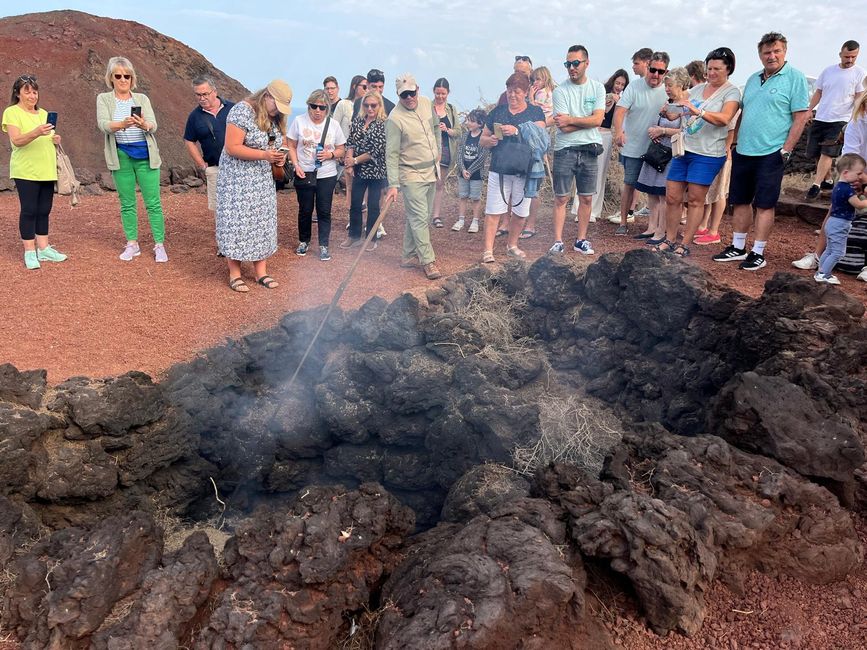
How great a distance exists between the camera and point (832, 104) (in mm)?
9477

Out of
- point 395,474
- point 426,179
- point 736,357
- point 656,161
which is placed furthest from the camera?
point 656,161

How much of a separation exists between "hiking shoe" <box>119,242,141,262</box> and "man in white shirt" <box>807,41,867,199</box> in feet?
29.5

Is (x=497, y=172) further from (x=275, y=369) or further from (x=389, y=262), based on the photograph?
(x=275, y=369)

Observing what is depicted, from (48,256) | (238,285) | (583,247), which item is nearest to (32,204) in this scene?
(48,256)

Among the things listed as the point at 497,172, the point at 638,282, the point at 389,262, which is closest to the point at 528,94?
the point at 497,172

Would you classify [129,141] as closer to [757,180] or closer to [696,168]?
[696,168]

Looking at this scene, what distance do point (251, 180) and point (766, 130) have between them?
4883 millimetres

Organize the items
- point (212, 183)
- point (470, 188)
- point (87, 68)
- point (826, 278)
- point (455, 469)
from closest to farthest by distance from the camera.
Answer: point (455, 469) → point (826, 278) → point (212, 183) → point (470, 188) → point (87, 68)

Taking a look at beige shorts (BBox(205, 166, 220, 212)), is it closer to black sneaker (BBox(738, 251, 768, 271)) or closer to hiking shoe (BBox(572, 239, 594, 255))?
hiking shoe (BBox(572, 239, 594, 255))

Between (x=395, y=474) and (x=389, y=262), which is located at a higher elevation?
(x=389, y=262)

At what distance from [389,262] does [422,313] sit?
170 cm

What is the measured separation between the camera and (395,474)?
5.20 metres

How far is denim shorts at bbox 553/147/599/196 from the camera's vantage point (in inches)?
285

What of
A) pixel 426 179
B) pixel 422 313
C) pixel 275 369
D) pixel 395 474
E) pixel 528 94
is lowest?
pixel 395 474
